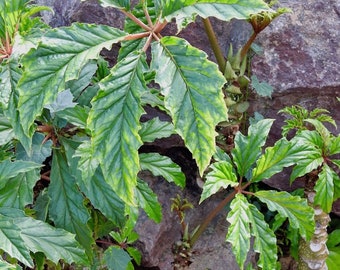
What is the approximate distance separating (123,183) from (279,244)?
4.71 ft

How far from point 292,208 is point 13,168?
2.93 feet

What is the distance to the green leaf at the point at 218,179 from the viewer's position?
145 centimetres

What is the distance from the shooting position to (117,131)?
3.04 ft

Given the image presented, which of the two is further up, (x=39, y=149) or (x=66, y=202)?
(x=39, y=149)

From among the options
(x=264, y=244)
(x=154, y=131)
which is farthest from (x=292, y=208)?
(x=154, y=131)

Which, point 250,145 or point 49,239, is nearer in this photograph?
point 49,239

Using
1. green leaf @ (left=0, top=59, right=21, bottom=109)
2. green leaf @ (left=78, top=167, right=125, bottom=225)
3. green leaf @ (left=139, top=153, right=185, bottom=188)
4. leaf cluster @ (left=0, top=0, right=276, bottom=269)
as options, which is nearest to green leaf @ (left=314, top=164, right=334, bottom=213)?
green leaf @ (left=139, top=153, right=185, bottom=188)

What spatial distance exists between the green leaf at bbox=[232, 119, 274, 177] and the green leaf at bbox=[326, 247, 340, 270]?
31.0 inches

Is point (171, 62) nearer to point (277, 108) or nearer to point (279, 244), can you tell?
point (277, 108)

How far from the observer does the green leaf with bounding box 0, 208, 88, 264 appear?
4.08 ft

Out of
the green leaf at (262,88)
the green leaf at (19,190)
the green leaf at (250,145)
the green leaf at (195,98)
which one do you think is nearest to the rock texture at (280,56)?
the green leaf at (262,88)

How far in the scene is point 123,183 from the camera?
3.08 feet

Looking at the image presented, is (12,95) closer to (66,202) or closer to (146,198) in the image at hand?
(66,202)

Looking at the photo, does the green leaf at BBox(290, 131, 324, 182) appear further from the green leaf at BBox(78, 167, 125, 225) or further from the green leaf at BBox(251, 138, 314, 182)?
the green leaf at BBox(78, 167, 125, 225)
